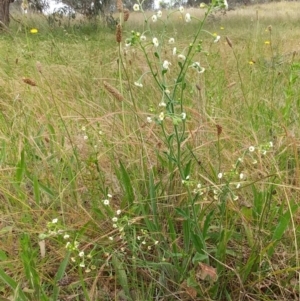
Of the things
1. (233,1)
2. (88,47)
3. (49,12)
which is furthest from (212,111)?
(233,1)

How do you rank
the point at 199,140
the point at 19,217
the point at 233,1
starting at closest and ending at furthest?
the point at 19,217
the point at 199,140
the point at 233,1

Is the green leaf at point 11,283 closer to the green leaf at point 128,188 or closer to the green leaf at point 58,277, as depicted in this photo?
the green leaf at point 58,277

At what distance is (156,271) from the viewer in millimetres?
1113

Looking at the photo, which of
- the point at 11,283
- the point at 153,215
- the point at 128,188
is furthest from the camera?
the point at 128,188

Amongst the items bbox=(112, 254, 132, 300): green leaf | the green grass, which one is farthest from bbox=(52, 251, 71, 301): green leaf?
bbox=(112, 254, 132, 300): green leaf

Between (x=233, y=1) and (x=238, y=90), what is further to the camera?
(x=233, y=1)

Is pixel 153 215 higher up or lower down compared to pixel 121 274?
higher up

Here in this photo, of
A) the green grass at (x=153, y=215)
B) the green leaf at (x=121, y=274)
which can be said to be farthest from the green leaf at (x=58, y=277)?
the green leaf at (x=121, y=274)

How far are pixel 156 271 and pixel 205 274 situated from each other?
0.16 meters

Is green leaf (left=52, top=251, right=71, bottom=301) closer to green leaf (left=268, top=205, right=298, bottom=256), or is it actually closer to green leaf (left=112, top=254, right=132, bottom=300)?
green leaf (left=112, top=254, right=132, bottom=300)

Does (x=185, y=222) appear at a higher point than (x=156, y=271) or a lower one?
higher

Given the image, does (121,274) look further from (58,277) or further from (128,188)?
(128,188)

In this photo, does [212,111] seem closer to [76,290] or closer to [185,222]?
[185,222]

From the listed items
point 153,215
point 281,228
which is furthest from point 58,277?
point 281,228
